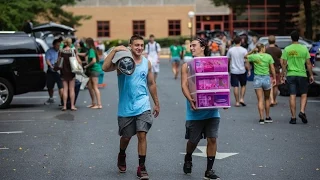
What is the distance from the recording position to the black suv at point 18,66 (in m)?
18.1

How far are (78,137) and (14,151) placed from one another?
167 centimetres

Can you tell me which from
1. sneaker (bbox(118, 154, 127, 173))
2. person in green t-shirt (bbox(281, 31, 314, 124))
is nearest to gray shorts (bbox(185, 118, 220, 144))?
sneaker (bbox(118, 154, 127, 173))

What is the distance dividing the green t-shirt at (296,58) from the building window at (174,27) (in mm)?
53344

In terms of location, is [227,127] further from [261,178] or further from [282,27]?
[282,27]

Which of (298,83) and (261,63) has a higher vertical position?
(261,63)

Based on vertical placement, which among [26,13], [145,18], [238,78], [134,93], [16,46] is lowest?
[238,78]

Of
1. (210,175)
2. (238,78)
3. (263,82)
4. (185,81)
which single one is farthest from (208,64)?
(238,78)

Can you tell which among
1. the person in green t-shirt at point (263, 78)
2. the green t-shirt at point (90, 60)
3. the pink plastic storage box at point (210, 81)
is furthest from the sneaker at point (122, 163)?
the green t-shirt at point (90, 60)

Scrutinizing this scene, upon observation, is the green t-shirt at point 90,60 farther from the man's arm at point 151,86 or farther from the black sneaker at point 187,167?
the black sneaker at point 187,167

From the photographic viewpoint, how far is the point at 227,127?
1426 centimetres

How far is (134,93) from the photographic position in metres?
9.05

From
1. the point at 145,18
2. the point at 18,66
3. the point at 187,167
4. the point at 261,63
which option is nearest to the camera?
the point at 187,167

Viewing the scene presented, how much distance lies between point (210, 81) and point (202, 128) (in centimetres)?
63

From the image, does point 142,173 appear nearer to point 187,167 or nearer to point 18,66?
point 187,167
